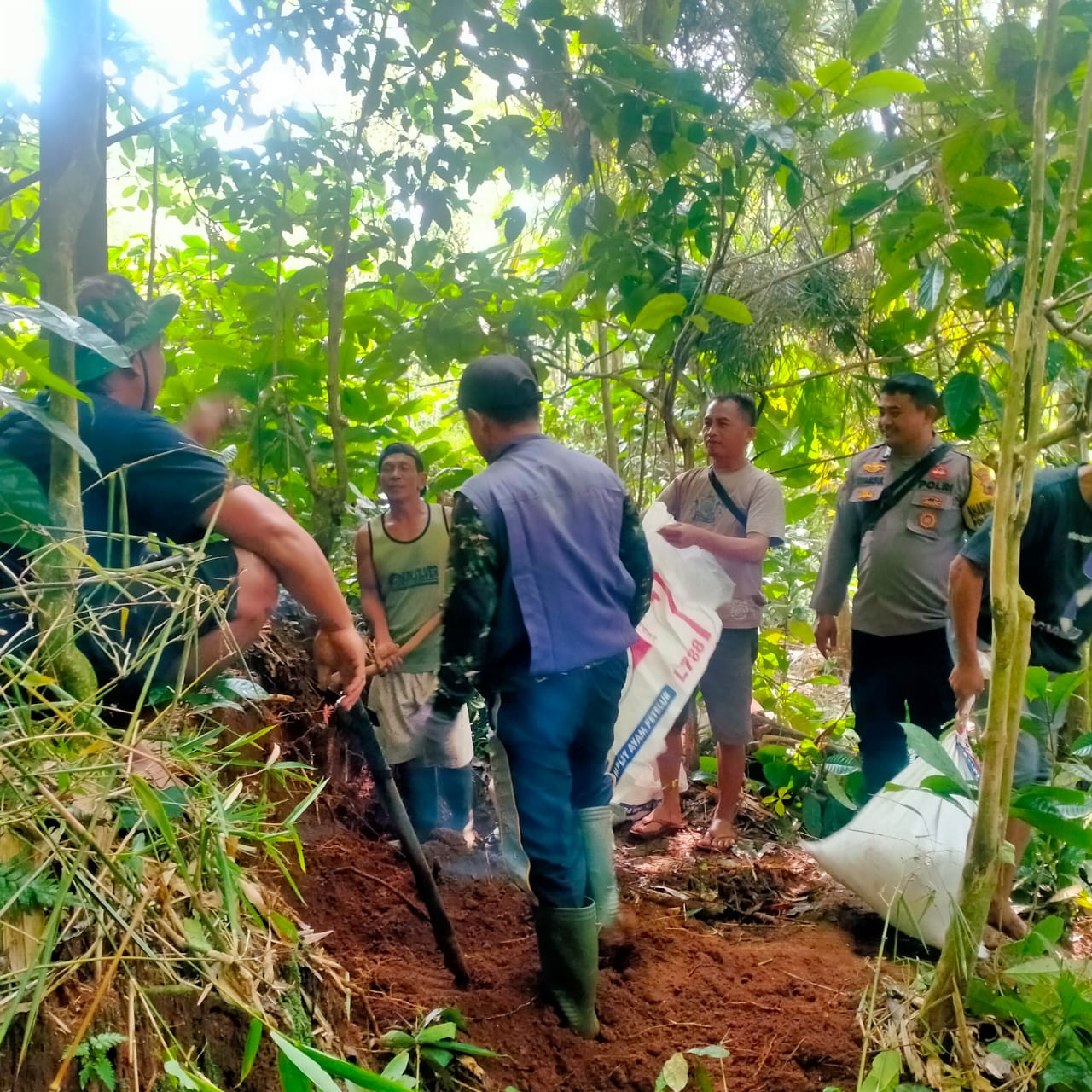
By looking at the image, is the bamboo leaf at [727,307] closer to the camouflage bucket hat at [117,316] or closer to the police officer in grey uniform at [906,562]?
the police officer in grey uniform at [906,562]

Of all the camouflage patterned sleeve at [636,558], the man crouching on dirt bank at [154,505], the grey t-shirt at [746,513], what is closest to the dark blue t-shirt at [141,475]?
the man crouching on dirt bank at [154,505]

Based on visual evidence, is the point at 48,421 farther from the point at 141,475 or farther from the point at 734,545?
the point at 734,545

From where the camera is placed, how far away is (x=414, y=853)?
232 centimetres

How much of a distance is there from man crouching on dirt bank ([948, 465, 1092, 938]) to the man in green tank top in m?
1.84

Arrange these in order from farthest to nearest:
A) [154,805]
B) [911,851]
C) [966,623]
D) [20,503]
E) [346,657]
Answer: [966,623], [911,851], [346,657], [20,503], [154,805]

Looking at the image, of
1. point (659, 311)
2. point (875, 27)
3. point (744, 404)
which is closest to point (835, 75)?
point (875, 27)

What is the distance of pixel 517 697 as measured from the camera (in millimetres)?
2207

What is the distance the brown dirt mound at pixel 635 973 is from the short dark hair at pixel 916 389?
5.92 ft

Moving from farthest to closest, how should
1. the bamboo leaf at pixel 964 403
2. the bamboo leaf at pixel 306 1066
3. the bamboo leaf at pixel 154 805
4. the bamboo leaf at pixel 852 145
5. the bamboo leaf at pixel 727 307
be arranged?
the bamboo leaf at pixel 964 403
the bamboo leaf at pixel 727 307
the bamboo leaf at pixel 852 145
the bamboo leaf at pixel 154 805
the bamboo leaf at pixel 306 1066

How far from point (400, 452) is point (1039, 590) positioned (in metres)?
2.26

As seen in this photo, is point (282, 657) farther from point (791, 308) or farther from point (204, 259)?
point (791, 308)

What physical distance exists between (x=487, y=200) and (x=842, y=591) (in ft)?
8.16

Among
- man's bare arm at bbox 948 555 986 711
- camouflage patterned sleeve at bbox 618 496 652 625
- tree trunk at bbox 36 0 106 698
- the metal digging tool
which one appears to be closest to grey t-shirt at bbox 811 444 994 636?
Result: man's bare arm at bbox 948 555 986 711

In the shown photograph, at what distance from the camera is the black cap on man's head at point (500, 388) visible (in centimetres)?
226
